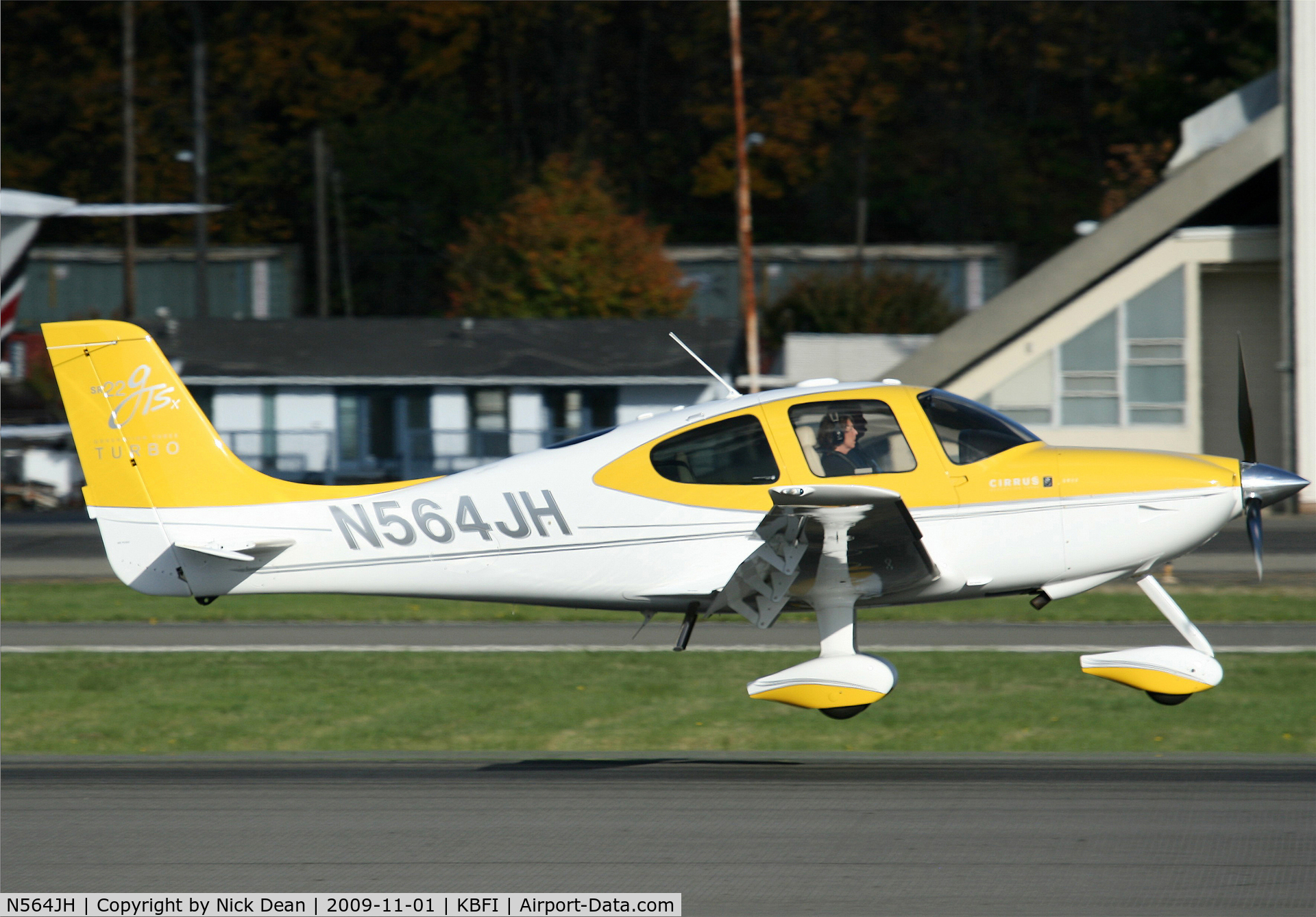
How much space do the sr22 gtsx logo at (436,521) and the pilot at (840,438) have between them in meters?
1.85

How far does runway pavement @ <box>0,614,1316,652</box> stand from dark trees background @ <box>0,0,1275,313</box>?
35.4 m

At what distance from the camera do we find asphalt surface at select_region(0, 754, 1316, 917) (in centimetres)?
730

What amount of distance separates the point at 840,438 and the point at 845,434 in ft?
0.13

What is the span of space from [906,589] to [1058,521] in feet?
3.55

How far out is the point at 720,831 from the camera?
837cm

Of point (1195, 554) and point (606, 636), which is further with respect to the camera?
point (1195, 554)

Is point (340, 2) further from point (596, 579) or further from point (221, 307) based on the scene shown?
point (596, 579)

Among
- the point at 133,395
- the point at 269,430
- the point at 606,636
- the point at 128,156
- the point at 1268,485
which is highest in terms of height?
the point at 128,156

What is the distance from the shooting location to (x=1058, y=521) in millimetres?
9234

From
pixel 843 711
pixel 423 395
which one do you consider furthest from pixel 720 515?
pixel 423 395

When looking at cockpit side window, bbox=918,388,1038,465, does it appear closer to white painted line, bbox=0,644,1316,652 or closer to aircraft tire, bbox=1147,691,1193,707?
aircraft tire, bbox=1147,691,1193,707

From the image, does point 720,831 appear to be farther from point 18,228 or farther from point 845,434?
point 18,228

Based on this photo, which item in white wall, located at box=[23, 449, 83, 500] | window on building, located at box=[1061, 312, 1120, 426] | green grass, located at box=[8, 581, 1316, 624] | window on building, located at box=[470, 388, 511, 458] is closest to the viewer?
green grass, located at box=[8, 581, 1316, 624]

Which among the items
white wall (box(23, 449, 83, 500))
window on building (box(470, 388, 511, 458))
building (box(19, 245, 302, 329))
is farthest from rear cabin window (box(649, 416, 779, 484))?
building (box(19, 245, 302, 329))
